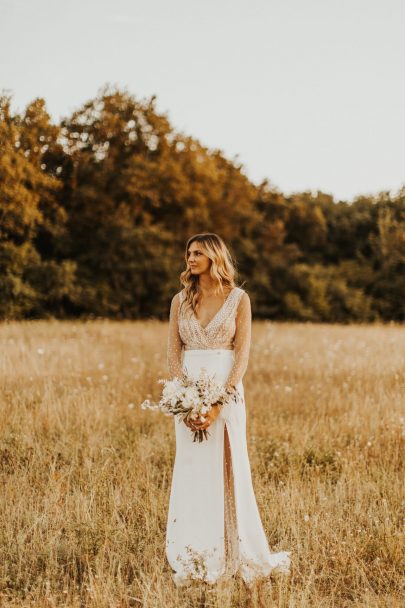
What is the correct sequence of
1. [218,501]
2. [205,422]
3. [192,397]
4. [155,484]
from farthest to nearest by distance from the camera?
[155,484] < [218,501] < [205,422] < [192,397]

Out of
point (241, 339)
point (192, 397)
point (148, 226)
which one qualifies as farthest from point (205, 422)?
point (148, 226)

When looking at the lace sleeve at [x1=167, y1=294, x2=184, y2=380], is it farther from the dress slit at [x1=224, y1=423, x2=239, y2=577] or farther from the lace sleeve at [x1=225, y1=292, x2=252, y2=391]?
the dress slit at [x1=224, y1=423, x2=239, y2=577]

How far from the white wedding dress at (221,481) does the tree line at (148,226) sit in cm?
884

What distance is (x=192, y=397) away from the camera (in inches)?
140

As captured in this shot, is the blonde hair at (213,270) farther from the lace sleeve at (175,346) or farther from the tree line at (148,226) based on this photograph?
the tree line at (148,226)

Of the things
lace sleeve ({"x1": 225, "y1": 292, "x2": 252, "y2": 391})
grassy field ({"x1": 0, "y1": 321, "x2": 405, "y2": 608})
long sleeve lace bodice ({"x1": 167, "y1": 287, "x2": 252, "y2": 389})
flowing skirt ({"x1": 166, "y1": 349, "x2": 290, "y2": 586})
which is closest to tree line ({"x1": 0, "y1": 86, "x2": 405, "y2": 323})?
grassy field ({"x1": 0, "y1": 321, "x2": 405, "y2": 608})

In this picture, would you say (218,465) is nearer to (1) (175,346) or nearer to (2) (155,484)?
(1) (175,346)

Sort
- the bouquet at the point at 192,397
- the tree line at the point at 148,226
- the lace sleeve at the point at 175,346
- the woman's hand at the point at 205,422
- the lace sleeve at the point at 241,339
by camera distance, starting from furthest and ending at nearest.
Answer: the tree line at the point at 148,226 → the lace sleeve at the point at 175,346 → the lace sleeve at the point at 241,339 → the woman's hand at the point at 205,422 → the bouquet at the point at 192,397

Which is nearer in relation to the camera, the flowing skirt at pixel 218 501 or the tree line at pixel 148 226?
the flowing skirt at pixel 218 501

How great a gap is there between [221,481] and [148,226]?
21.6 meters

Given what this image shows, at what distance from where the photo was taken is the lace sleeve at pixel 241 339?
12.9 feet

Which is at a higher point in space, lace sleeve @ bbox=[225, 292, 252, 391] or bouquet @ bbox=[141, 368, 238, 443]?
lace sleeve @ bbox=[225, 292, 252, 391]

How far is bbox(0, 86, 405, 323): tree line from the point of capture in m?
15.3

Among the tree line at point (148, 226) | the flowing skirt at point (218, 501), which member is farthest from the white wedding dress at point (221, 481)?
the tree line at point (148, 226)
